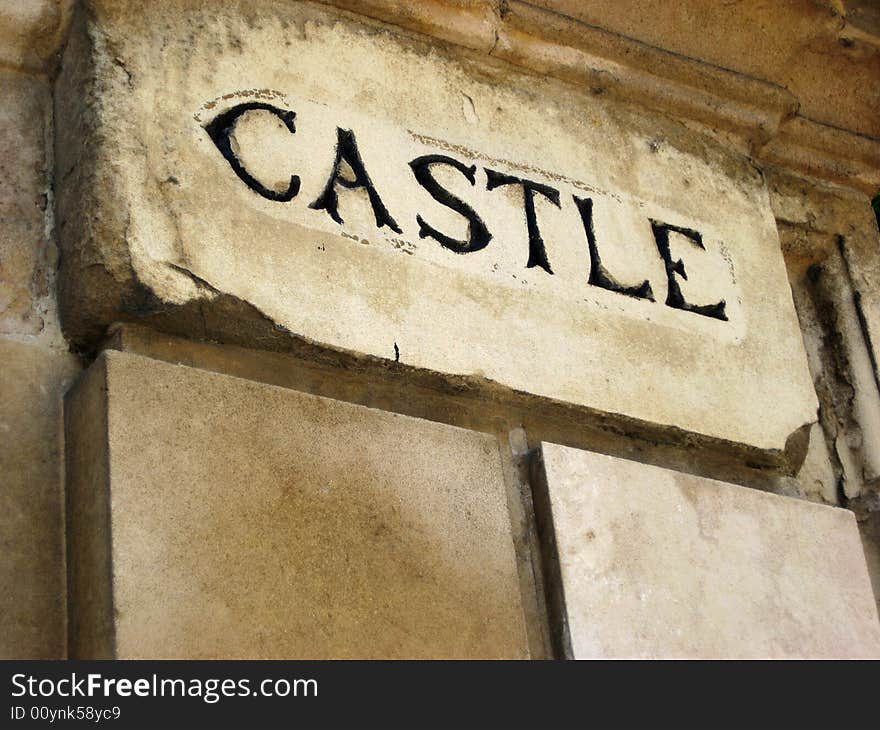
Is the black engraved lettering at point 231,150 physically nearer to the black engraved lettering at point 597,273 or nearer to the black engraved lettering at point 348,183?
the black engraved lettering at point 348,183

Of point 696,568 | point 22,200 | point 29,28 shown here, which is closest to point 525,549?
point 696,568

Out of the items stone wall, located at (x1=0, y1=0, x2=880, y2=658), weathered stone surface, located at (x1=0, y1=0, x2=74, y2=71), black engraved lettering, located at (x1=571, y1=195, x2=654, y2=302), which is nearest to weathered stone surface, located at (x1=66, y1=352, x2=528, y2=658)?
stone wall, located at (x1=0, y1=0, x2=880, y2=658)

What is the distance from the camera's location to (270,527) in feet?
5.74

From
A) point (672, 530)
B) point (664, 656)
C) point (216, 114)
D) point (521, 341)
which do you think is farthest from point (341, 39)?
point (664, 656)

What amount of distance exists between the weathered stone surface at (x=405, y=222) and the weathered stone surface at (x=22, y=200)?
5cm

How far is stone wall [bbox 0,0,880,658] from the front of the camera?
5.69 ft

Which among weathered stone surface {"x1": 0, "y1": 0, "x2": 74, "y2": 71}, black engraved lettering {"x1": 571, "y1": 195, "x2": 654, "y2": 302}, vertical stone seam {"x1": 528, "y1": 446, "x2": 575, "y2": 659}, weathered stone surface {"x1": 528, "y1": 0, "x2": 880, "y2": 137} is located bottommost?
vertical stone seam {"x1": 528, "y1": 446, "x2": 575, "y2": 659}

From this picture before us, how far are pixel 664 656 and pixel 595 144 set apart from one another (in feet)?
2.73

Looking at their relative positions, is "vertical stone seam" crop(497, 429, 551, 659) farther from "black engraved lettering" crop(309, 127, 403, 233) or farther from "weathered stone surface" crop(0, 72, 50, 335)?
"weathered stone surface" crop(0, 72, 50, 335)

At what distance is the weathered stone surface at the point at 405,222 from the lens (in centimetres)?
188

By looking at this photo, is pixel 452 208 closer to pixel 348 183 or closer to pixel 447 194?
pixel 447 194

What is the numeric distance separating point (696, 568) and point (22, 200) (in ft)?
3.18

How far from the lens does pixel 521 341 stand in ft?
6.83

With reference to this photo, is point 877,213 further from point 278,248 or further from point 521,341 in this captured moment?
point 278,248
